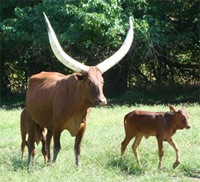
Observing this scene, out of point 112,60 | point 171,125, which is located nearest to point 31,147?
point 112,60

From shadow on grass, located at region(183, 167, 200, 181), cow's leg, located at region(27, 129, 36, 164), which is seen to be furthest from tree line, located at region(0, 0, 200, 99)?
shadow on grass, located at region(183, 167, 200, 181)

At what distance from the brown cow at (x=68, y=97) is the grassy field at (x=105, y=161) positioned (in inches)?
16.1

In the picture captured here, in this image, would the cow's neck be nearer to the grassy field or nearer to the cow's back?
the grassy field

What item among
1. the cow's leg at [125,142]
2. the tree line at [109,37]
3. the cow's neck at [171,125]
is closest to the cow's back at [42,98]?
the cow's leg at [125,142]

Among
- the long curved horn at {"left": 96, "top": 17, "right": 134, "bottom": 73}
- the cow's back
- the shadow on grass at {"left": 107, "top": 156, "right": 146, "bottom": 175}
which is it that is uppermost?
the long curved horn at {"left": 96, "top": 17, "right": 134, "bottom": 73}

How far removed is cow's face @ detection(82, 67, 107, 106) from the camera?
540 centimetres

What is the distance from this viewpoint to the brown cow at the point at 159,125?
19.6 feet

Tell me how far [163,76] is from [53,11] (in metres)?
6.84

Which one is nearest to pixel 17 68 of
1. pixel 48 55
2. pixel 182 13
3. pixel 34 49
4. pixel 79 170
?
pixel 48 55

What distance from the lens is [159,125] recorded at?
6090 mm

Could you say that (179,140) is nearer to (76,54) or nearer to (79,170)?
(79,170)

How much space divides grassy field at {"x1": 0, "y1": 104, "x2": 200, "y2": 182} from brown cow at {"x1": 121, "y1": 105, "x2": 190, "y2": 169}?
0.23m

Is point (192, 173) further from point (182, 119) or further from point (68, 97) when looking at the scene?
point (68, 97)

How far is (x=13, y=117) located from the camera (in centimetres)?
1120
